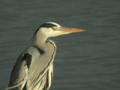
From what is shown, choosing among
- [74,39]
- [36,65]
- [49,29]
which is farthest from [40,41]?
[74,39]

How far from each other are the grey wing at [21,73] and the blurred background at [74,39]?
5.45 feet

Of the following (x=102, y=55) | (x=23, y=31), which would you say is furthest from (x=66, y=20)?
(x=102, y=55)

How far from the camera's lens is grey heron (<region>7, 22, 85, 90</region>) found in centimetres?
630

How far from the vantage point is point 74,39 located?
980cm

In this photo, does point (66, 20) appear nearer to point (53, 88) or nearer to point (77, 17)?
point (77, 17)

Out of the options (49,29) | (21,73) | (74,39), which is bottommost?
(74,39)

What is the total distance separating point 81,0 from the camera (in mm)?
11867

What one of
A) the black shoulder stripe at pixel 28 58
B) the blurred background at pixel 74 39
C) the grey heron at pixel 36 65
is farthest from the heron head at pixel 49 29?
→ the blurred background at pixel 74 39

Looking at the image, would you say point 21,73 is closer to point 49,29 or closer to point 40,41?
point 40,41

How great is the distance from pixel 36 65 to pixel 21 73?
0.23 m

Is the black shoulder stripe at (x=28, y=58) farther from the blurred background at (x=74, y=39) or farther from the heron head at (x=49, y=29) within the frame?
the blurred background at (x=74, y=39)

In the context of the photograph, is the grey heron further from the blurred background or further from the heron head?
the blurred background

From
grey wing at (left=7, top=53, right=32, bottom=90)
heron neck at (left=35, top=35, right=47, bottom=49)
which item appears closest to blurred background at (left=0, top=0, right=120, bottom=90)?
heron neck at (left=35, top=35, right=47, bottom=49)

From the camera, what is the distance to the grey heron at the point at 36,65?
248 inches
